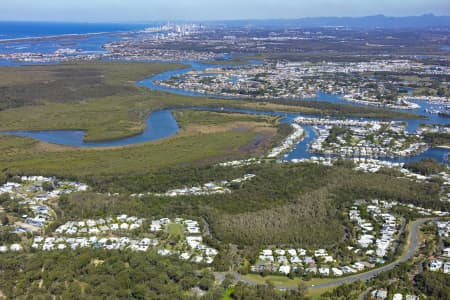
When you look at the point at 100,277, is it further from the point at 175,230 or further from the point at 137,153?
the point at 137,153

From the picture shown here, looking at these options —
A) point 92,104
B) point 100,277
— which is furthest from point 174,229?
point 92,104

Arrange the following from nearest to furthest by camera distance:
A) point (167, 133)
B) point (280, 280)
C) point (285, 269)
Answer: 1. point (280, 280)
2. point (285, 269)
3. point (167, 133)

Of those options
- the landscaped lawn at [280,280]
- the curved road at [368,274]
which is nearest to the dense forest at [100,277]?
the curved road at [368,274]

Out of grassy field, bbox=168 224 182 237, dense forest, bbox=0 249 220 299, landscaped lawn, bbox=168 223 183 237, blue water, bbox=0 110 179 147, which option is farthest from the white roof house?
blue water, bbox=0 110 179 147

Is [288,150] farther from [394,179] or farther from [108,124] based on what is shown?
[108,124]

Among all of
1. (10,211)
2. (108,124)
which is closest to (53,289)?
(10,211)

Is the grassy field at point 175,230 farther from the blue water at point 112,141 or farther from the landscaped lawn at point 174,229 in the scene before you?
the blue water at point 112,141

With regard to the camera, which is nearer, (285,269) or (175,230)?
(285,269)

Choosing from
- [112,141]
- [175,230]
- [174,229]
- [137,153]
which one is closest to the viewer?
[175,230]

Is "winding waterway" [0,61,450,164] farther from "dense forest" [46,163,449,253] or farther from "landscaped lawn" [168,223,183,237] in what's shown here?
"landscaped lawn" [168,223,183,237]

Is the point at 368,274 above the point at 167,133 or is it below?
below
